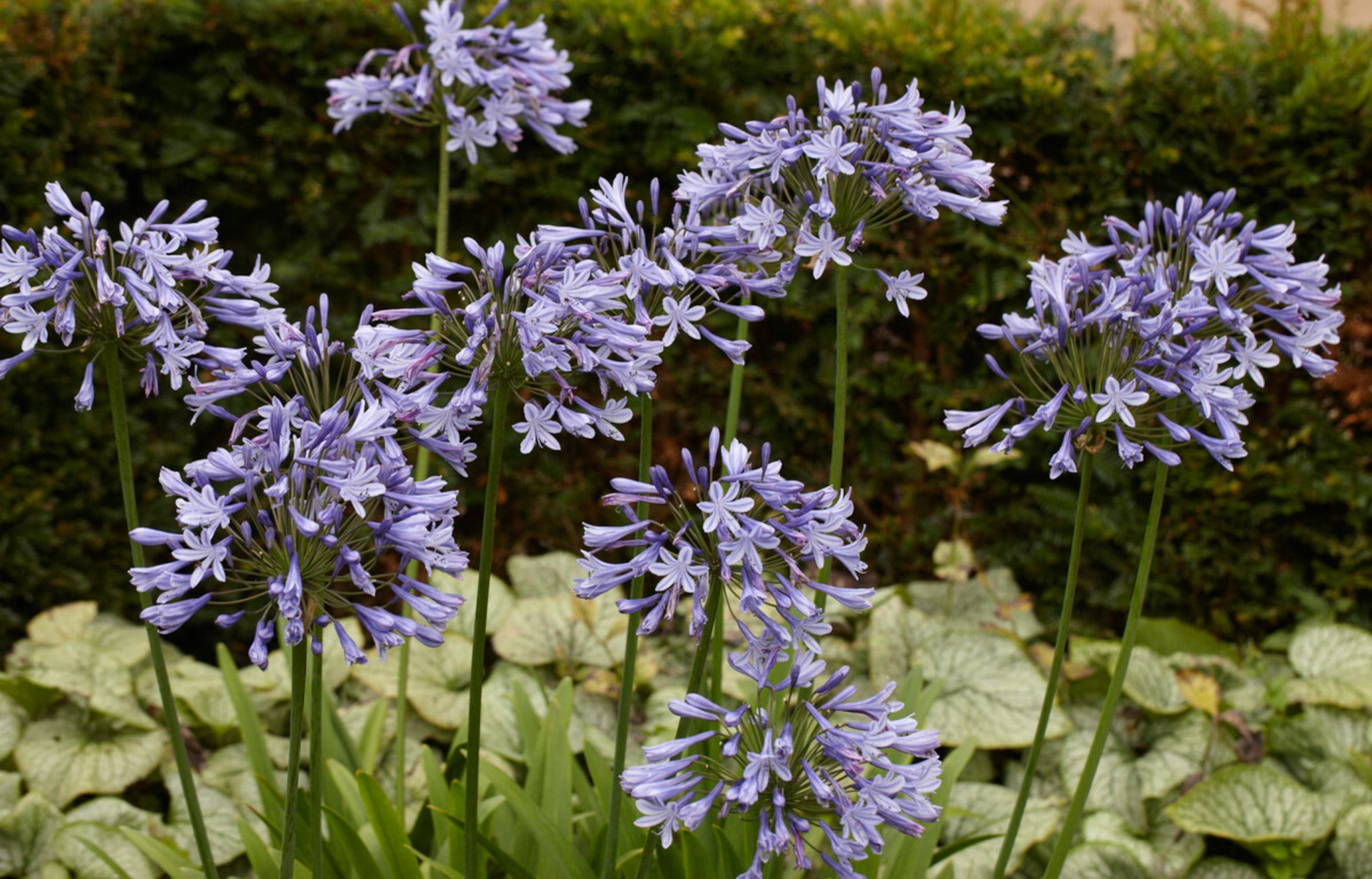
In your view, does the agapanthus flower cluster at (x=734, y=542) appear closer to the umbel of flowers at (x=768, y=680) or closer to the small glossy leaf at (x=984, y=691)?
the umbel of flowers at (x=768, y=680)

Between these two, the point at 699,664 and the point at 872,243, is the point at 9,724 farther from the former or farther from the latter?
the point at 872,243

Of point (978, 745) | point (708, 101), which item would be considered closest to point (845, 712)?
point (978, 745)

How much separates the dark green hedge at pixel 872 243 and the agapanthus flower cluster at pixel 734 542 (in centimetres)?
376

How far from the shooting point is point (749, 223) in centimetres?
241

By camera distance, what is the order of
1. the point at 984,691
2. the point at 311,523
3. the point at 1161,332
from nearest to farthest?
1. the point at 311,523
2. the point at 1161,332
3. the point at 984,691

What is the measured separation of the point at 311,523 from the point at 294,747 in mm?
594

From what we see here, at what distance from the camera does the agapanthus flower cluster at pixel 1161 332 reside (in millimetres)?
2416

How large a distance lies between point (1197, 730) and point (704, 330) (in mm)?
3302

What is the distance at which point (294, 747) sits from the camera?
2230 mm

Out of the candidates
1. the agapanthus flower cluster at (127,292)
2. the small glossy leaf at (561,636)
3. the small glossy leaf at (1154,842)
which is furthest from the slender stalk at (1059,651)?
the small glossy leaf at (561,636)

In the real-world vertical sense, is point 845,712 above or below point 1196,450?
below

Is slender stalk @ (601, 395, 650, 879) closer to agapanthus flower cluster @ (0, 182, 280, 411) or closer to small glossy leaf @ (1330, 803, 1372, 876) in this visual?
agapanthus flower cluster @ (0, 182, 280, 411)

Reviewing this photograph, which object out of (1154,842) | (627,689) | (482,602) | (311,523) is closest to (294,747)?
(482,602)

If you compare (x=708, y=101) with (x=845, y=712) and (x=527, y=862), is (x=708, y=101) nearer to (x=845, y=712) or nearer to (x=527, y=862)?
(x=527, y=862)
